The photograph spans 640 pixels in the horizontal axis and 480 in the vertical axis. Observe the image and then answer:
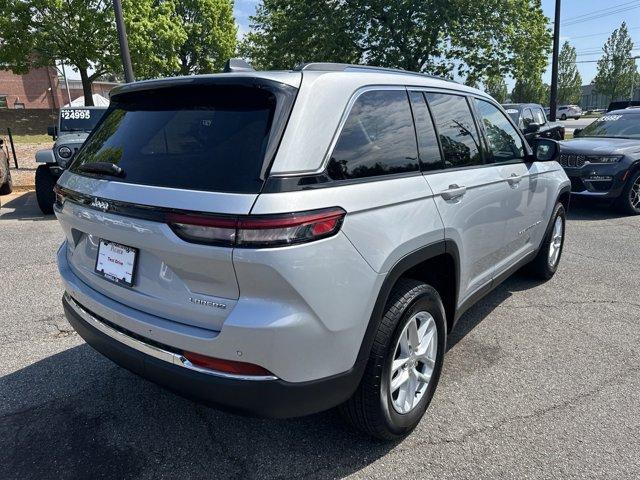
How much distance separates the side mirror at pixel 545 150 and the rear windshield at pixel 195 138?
2920 millimetres

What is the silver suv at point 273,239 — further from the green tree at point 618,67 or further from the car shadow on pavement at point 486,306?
the green tree at point 618,67

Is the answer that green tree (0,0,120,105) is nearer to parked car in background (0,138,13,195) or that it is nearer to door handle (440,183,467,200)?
parked car in background (0,138,13,195)

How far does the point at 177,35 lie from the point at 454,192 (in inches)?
1105

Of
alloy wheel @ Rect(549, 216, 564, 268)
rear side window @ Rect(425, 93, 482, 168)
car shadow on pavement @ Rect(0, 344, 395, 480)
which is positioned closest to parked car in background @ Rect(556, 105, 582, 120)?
alloy wheel @ Rect(549, 216, 564, 268)

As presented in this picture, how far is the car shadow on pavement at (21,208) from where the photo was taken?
26.9 feet

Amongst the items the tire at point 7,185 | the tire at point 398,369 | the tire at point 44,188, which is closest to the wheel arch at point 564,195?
the tire at point 398,369

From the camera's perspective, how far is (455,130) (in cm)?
303

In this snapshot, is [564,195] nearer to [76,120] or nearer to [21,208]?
[21,208]

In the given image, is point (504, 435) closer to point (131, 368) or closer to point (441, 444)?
A: point (441, 444)

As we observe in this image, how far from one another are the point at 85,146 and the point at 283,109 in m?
1.47

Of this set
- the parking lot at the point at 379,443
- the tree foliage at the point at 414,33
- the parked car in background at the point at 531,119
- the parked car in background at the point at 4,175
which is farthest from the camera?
the tree foliage at the point at 414,33

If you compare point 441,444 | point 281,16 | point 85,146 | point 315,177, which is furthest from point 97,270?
point 281,16

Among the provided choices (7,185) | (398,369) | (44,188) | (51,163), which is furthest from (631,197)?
(7,185)

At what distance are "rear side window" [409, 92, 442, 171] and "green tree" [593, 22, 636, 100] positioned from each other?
245ft
